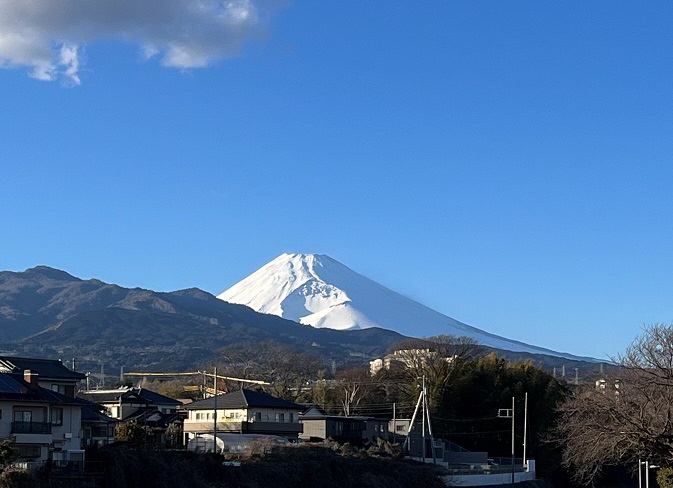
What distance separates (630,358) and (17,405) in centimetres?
1791

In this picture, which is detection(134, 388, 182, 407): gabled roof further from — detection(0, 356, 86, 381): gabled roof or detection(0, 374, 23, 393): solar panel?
detection(0, 374, 23, 393): solar panel

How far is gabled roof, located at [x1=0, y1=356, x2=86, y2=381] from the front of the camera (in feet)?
123

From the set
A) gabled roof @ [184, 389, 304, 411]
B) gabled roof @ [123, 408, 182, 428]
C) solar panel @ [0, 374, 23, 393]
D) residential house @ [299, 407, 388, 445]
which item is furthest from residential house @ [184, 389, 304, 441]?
solar panel @ [0, 374, 23, 393]

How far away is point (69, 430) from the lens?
31562mm

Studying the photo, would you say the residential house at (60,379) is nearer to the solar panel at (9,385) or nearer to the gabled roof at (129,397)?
Answer: the solar panel at (9,385)

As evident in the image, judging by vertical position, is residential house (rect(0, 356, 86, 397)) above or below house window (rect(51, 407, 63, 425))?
above

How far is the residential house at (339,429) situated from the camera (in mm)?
47803

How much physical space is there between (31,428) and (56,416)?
1565 millimetres

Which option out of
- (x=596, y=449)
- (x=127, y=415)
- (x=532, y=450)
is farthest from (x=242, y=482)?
(x=532, y=450)

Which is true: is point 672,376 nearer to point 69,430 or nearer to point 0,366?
point 69,430

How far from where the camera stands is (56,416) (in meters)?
31.0

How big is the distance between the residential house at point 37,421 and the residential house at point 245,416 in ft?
46.6

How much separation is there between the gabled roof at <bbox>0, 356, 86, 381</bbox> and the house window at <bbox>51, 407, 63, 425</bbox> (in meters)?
6.13

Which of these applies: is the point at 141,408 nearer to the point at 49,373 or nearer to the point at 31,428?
the point at 49,373
